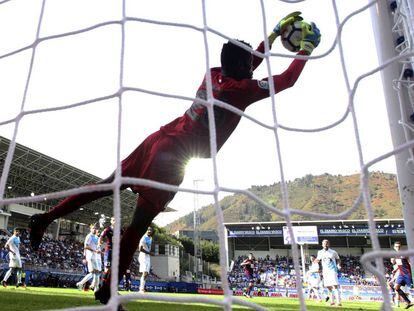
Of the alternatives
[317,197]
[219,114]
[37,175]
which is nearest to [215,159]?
[219,114]

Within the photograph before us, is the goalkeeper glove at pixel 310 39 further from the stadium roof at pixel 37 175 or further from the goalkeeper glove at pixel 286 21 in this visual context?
the stadium roof at pixel 37 175

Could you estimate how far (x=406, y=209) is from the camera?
2574 millimetres

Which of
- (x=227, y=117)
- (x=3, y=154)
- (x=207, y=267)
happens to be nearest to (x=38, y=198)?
(x=227, y=117)

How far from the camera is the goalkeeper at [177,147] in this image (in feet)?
9.16

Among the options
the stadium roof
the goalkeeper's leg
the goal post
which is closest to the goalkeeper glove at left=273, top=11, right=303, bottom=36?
the goal post

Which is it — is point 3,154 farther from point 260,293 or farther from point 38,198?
point 38,198

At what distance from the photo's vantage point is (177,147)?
287 centimetres

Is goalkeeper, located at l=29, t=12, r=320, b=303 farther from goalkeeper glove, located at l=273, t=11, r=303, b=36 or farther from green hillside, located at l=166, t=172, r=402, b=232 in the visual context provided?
green hillside, located at l=166, t=172, r=402, b=232

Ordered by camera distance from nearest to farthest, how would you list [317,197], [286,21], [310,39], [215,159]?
[215,159], [310,39], [286,21], [317,197]

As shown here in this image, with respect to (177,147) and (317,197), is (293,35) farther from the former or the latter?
(317,197)

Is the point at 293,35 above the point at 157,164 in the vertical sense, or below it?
above

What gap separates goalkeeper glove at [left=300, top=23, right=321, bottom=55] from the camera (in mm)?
2678

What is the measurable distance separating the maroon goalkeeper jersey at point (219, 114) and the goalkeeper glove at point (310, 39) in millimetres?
90

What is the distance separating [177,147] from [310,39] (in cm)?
109
